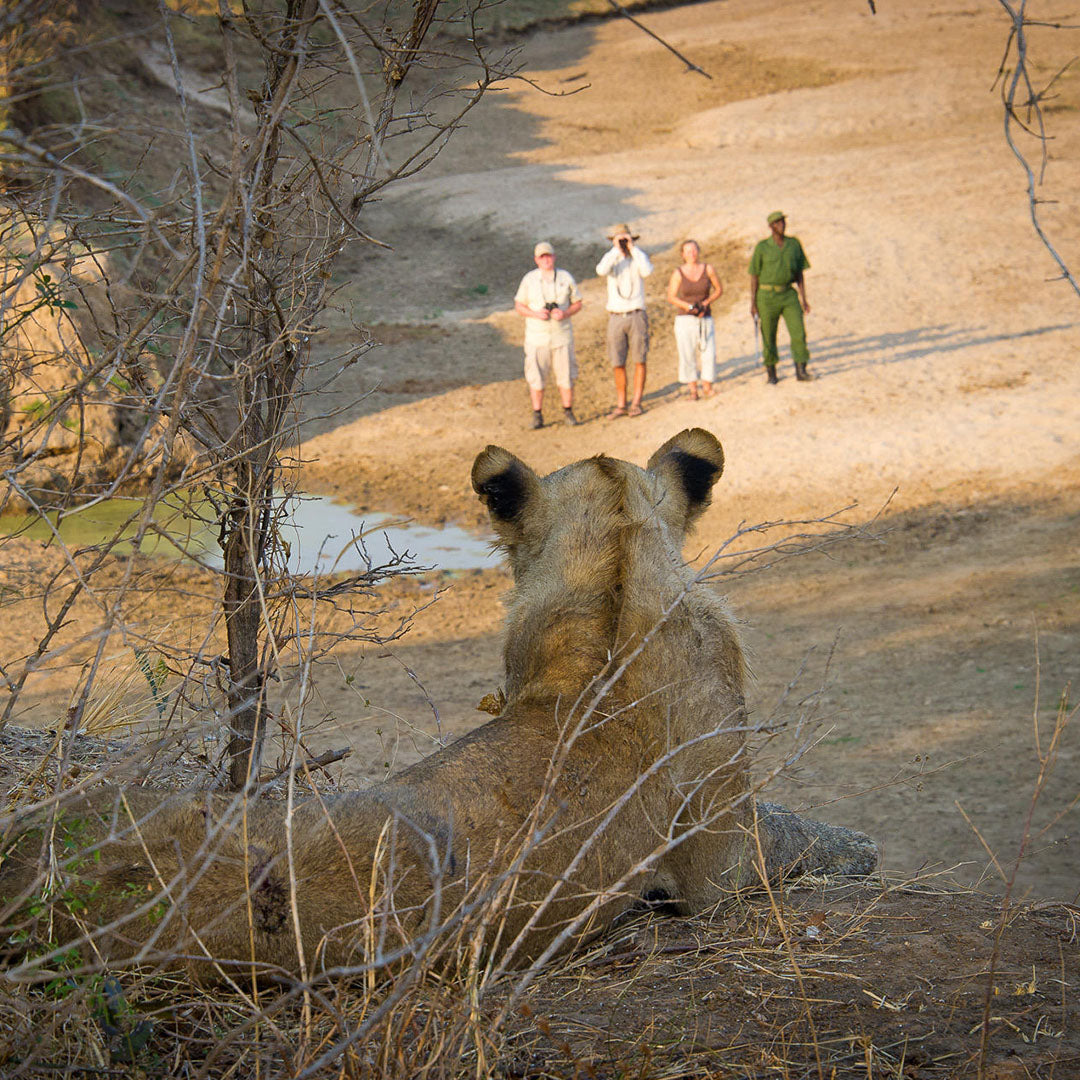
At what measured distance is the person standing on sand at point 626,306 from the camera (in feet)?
50.3

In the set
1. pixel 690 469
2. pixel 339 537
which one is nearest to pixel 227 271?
pixel 690 469

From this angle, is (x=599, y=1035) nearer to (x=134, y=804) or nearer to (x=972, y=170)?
(x=134, y=804)

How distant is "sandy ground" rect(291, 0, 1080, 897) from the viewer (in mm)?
8023

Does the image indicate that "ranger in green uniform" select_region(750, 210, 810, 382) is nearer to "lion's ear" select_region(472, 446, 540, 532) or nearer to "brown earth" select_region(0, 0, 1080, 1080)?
"brown earth" select_region(0, 0, 1080, 1080)

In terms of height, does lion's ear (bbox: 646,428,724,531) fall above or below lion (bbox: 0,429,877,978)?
above

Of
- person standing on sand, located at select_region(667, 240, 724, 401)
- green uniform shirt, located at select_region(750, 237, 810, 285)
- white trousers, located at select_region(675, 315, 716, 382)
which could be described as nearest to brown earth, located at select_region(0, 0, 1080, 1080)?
white trousers, located at select_region(675, 315, 716, 382)

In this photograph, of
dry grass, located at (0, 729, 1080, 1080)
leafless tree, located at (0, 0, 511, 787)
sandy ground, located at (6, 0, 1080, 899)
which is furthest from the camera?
sandy ground, located at (6, 0, 1080, 899)

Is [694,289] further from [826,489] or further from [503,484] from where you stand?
[503,484]

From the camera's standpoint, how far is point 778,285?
1523 cm

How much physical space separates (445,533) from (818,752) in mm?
5573

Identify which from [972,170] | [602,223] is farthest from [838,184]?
[602,223]

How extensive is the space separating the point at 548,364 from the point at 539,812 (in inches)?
529

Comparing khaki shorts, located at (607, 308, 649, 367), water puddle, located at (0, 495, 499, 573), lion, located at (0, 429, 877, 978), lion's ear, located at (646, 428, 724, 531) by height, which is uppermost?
khaki shorts, located at (607, 308, 649, 367)

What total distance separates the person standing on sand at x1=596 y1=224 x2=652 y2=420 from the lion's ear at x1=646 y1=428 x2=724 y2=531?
11.1 meters
